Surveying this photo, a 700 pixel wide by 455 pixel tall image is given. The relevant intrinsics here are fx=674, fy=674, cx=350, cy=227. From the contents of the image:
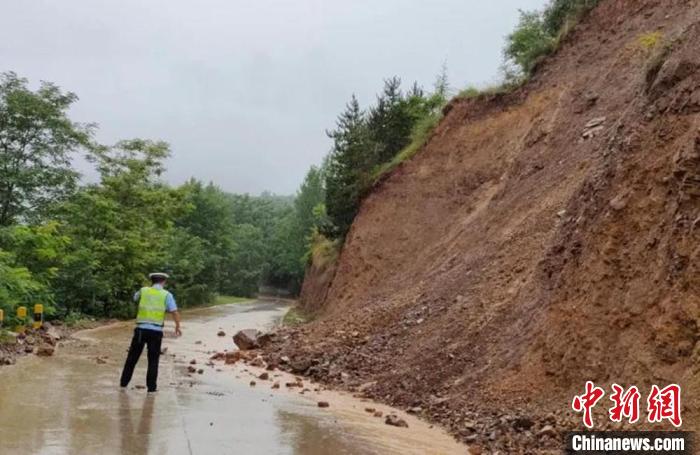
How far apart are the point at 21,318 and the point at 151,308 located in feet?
24.4

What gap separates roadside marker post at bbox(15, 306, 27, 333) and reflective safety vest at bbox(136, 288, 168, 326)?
6.31 meters

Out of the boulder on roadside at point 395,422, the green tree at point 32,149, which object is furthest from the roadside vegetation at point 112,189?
the boulder on roadside at point 395,422

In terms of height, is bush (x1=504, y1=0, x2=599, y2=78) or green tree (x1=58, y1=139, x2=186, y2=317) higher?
bush (x1=504, y1=0, x2=599, y2=78)

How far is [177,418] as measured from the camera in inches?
324

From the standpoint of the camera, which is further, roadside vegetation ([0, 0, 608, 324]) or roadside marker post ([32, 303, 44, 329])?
roadside vegetation ([0, 0, 608, 324])

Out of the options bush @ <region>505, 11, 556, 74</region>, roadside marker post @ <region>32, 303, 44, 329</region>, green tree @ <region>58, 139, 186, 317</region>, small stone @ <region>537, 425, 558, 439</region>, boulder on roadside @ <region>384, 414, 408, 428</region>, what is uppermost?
bush @ <region>505, 11, 556, 74</region>

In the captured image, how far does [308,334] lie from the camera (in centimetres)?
1745

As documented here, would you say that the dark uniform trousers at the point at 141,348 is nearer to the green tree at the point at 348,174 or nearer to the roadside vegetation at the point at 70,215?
the roadside vegetation at the point at 70,215

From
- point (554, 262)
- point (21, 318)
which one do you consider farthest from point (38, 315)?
point (554, 262)

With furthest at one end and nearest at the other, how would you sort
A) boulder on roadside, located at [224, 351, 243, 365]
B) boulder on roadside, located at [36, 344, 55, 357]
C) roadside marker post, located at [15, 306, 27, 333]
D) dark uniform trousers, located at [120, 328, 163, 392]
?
boulder on roadside, located at [224, 351, 243, 365], roadside marker post, located at [15, 306, 27, 333], boulder on roadside, located at [36, 344, 55, 357], dark uniform trousers, located at [120, 328, 163, 392]

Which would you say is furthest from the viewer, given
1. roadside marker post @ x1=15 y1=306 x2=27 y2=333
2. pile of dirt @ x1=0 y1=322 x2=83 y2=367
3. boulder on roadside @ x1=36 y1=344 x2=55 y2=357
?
roadside marker post @ x1=15 y1=306 x2=27 y2=333

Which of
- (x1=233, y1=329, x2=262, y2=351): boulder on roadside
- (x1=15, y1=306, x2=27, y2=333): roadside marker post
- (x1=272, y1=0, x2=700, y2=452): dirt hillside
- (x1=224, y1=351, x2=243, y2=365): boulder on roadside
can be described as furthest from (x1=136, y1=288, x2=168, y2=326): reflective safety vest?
(x1=233, y1=329, x2=262, y2=351): boulder on roadside

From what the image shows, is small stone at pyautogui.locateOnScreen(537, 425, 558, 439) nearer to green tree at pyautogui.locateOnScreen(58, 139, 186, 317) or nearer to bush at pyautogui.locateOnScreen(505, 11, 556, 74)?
bush at pyautogui.locateOnScreen(505, 11, 556, 74)

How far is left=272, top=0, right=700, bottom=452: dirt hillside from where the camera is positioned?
8.04m
